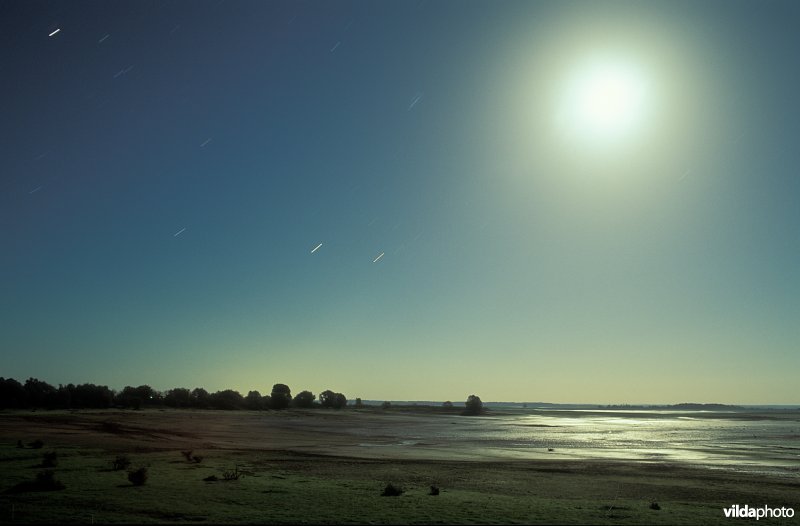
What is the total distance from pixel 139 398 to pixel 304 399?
60878 millimetres

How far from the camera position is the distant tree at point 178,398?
14775 centimetres

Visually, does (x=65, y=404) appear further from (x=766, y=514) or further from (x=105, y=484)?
(x=766, y=514)

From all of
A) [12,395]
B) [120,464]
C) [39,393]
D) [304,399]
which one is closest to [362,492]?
[120,464]

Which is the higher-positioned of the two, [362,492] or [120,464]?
[120,464]

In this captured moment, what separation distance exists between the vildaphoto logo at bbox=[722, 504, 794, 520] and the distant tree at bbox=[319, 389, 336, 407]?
6918 inches

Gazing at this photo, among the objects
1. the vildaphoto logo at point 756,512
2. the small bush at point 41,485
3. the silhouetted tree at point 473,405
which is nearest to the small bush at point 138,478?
the small bush at point 41,485

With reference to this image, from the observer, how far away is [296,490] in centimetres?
2597


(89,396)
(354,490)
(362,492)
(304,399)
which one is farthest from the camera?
(304,399)

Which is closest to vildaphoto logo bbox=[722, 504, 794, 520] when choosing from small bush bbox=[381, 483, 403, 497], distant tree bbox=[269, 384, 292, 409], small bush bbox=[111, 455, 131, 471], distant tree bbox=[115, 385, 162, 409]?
small bush bbox=[381, 483, 403, 497]

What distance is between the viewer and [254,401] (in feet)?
543

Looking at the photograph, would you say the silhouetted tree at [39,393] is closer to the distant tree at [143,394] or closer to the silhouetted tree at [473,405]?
the distant tree at [143,394]

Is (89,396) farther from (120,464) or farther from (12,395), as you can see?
(120,464)

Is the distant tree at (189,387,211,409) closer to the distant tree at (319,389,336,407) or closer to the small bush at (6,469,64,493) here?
the distant tree at (319,389,336,407)

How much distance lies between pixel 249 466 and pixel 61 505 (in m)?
16.2
